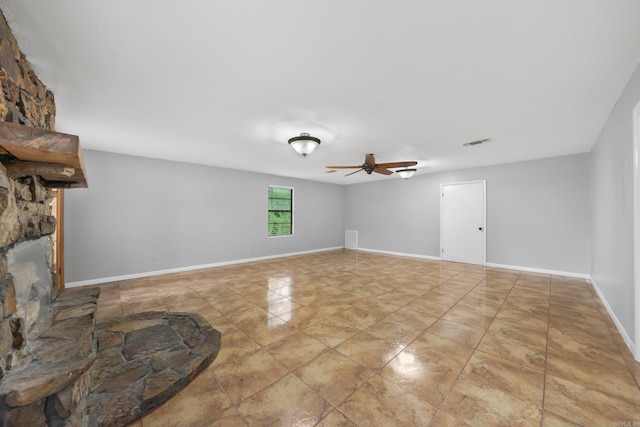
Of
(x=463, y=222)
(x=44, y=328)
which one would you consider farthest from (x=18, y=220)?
(x=463, y=222)

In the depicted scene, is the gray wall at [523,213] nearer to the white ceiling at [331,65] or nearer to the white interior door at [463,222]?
the white interior door at [463,222]

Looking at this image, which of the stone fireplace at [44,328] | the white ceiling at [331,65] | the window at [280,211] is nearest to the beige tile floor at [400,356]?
the stone fireplace at [44,328]

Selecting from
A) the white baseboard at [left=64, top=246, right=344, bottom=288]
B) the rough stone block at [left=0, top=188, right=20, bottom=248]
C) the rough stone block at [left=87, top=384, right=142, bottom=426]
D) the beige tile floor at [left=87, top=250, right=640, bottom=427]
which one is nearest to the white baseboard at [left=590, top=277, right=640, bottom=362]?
the beige tile floor at [left=87, top=250, right=640, bottom=427]

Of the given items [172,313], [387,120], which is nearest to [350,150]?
[387,120]

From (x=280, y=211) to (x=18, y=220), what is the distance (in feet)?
18.7

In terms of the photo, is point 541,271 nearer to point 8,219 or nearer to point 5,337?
point 5,337

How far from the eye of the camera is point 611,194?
274 cm

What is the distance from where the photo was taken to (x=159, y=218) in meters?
4.74

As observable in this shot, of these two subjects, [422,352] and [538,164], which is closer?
[422,352]

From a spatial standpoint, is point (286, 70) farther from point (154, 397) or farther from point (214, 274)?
point (214, 274)

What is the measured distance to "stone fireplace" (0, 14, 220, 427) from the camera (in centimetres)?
100

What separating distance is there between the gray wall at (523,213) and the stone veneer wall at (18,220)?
22.4ft

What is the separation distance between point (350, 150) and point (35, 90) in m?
→ 3.55

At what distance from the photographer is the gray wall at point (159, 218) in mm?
4051
